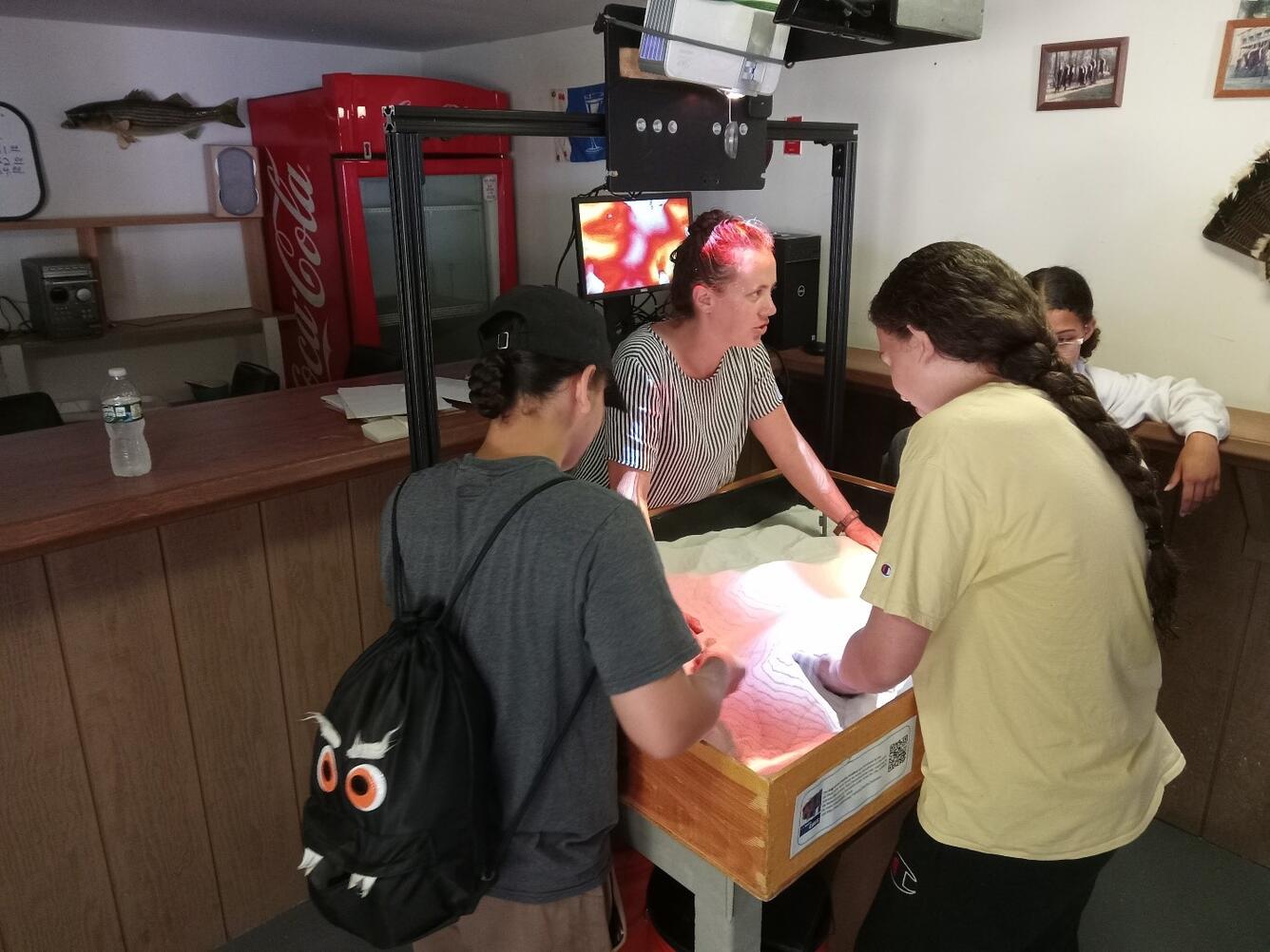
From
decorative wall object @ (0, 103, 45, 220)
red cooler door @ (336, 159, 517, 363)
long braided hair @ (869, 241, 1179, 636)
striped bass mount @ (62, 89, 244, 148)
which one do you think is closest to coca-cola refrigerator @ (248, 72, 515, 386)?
red cooler door @ (336, 159, 517, 363)

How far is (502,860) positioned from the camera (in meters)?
1.07

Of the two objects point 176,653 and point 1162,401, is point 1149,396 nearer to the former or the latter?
point 1162,401

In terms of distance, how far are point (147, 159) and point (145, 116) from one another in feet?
0.59

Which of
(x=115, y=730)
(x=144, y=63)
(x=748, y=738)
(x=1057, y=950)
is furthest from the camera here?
(x=144, y=63)

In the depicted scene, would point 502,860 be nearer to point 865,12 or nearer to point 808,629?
point 808,629

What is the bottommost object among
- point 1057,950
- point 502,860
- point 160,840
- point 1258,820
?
point 1258,820

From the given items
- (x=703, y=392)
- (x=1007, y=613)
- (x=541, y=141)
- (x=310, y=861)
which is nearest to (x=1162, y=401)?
(x=703, y=392)

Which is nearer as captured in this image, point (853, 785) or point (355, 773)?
point (355, 773)

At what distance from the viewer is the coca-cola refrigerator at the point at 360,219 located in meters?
3.33

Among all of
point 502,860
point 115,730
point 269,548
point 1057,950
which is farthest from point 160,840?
point 1057,950

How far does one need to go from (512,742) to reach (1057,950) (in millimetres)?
832

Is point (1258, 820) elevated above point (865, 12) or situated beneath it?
situated beneath

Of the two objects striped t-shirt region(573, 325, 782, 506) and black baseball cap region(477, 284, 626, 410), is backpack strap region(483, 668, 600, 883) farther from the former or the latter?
striped t-shirt region(573, 325, 782, 506)

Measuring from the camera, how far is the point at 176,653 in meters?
1.65
